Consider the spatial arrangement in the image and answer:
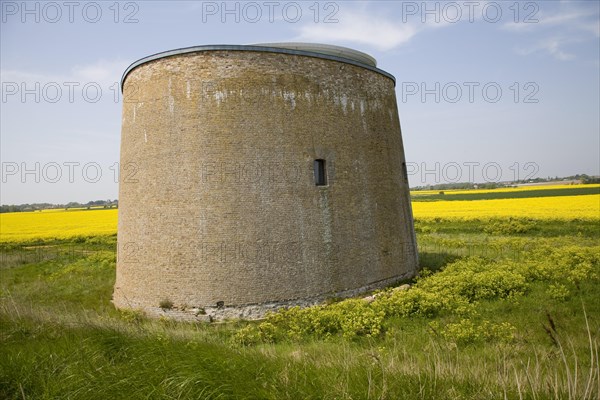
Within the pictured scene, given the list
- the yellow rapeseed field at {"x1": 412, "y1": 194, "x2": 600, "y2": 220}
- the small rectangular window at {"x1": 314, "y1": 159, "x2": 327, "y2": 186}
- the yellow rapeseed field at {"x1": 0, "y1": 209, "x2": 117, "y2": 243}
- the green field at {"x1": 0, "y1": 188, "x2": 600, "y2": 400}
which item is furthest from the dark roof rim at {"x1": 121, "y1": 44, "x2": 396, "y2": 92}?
the yellow rapeseed field at {"x1": 412, "y1": 194, "x2": 600, "y2": 220}

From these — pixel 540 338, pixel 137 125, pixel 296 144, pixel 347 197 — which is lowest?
pixel 540 338

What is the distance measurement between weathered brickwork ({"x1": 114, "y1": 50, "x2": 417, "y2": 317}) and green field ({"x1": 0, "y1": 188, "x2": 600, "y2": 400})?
3.61 feet

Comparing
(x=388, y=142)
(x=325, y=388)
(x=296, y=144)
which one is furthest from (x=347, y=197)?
(x=325, y=388)

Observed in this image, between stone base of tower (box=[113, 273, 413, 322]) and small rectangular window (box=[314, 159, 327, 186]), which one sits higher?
small rectangular window (box=[314, 159, 327, 186])

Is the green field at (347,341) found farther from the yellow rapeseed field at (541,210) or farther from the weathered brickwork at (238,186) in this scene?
the yellow rapeseed field at (541,210)

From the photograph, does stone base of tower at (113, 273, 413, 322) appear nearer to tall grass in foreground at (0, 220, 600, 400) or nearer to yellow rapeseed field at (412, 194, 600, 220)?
tall grass in foreground at (0, 220, 600, 400)

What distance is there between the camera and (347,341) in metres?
8.27

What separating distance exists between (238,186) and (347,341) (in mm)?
5196

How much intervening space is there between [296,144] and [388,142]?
4251 mm

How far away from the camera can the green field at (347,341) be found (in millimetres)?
3684

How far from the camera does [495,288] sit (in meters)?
11.5

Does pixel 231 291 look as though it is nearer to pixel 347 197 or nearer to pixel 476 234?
pixel 347 197

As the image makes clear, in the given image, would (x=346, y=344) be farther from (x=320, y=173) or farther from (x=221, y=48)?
(x=221, y=48)

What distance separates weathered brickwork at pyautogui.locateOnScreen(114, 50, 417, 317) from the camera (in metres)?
11.2
